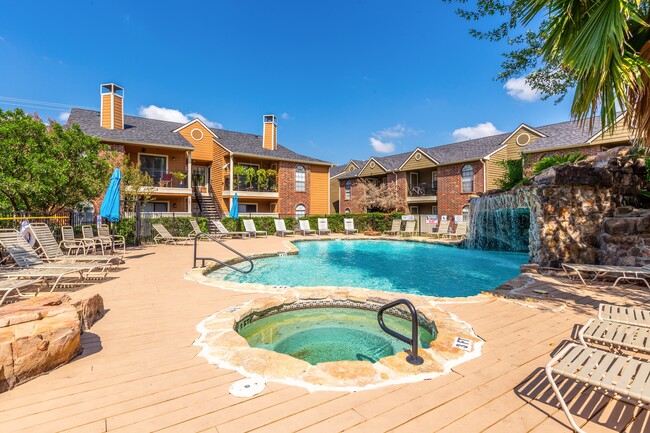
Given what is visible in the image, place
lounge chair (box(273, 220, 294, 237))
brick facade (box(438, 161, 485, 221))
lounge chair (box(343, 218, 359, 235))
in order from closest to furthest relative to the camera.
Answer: lounge chair (box(273, 220, 294, 237))
lounge chair (box(343, 218, 359, 235))
brick facade (box(438, 161, 485, 221))

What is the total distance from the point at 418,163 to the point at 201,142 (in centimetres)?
1698

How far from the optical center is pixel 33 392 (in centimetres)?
218

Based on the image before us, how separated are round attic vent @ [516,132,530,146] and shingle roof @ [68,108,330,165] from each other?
14.1 metres

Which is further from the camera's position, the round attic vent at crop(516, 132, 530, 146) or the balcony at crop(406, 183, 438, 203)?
the balcony at crop(406, 183, 438, 203)

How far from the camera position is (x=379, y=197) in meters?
26.3

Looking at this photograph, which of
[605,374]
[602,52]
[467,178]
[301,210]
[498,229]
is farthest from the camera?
[301,210]

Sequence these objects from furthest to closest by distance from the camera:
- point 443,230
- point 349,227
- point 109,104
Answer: point 349,227, point 443,230, point 109,104

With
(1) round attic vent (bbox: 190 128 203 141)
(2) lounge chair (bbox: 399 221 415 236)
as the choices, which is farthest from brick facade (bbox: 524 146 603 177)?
(1) round attic vent (bbox: 190 128 203 141)

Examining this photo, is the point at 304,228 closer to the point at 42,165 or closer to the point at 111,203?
the point at 111,203

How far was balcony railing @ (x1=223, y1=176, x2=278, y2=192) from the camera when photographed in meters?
21.9

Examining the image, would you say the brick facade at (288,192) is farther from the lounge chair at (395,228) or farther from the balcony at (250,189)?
the lounge chair at (395,228)

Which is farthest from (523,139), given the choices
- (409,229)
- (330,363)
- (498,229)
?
(330,363)

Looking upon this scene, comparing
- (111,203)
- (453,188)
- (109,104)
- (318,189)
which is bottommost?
(111,203)

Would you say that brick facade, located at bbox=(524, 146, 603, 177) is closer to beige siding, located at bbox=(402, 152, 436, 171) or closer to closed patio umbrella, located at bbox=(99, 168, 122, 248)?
beige siding, located at bbox=(402, 152, 436, 171)
